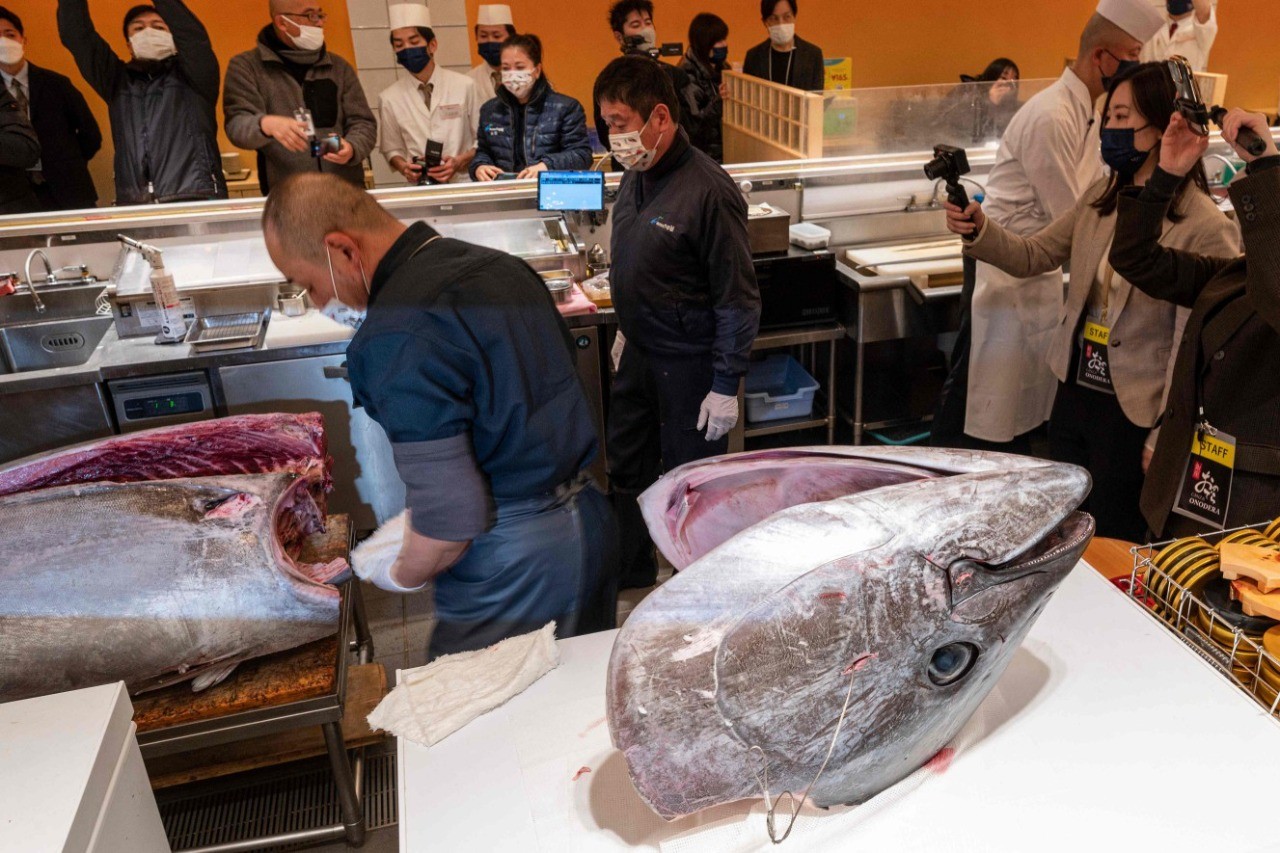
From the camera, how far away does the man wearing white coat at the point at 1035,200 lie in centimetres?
288

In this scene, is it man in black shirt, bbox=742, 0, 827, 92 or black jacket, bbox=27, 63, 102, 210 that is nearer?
black jacket, bbox=27, 63, 102, 210

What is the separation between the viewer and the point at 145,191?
3848 millimetres

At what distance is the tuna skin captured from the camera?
160cm

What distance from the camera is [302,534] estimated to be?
1.97 meters

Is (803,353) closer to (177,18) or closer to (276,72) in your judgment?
(276,72)

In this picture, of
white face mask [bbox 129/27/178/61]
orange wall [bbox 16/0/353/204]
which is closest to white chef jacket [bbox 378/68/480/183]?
white face mask [bbox 129/27/178/61]

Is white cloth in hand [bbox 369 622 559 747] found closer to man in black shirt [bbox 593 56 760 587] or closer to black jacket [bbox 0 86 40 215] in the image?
man in black shirt [bbox 593 56 760 587]

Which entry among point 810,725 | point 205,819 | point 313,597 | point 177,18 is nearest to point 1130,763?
point 810,725

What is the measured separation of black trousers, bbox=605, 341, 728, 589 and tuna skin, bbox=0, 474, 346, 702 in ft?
4.02

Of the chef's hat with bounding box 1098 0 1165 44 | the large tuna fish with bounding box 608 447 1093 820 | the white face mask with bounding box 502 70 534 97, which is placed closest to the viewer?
the large tuna fish with bounding box 608 447 1093 820

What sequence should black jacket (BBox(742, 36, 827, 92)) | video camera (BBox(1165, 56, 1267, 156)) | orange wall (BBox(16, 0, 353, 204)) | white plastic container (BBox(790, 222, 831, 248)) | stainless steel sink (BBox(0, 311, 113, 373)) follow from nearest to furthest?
video camera (BBox(1165, 56, 1267, 156)) → stainless steel sink (BBox(0, 311, 113, 373)) → white plastic container (BBox(790, 222, 831, 248)) → black jacket (BBox(742, 36, 827, 92)) → orange wall (BBox(16, 0, 353, 204))

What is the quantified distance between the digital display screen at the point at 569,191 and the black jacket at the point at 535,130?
2.49 ft

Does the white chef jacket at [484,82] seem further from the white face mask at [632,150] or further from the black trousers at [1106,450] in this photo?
the black trousers at [1106,450]

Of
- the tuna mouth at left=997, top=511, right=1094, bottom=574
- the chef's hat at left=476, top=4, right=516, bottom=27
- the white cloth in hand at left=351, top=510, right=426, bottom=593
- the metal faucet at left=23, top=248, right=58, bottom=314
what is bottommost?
the white cloth in hand at left=351, top=510, right=426, bottom=593
